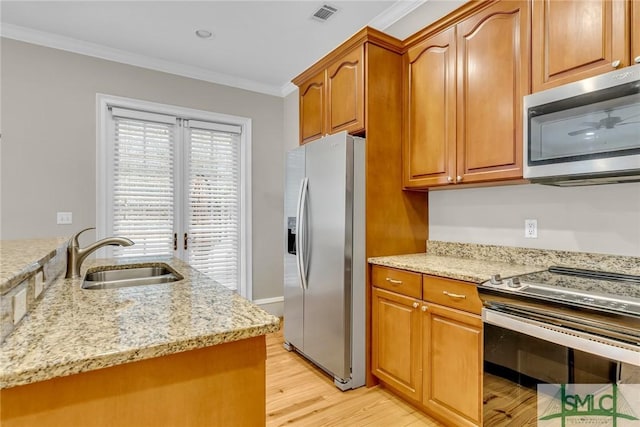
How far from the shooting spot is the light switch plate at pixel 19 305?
0.88 m

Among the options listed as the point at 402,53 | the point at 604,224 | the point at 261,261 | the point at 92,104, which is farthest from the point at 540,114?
the point at 92,104

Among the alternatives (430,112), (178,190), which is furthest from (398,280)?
(178,190)

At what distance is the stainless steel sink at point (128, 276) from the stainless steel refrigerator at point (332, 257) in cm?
107

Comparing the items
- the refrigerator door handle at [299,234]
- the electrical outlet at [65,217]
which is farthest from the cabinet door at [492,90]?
the electrical outlet at [65,217]

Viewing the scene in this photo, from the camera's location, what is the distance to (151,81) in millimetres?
3480

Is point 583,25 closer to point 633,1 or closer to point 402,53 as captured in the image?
point 633,1

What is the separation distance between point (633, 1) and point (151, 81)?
3687mm

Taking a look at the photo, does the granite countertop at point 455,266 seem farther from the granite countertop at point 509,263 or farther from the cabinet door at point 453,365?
the cabinet door at point 453,365

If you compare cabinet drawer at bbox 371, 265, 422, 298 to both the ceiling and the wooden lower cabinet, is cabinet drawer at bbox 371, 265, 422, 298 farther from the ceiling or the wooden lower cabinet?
the ceiling

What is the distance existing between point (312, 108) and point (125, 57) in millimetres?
1954

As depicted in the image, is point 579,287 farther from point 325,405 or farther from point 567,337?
point 325,405

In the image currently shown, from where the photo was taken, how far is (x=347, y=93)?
8.34 feet

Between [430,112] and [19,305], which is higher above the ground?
[430,112]

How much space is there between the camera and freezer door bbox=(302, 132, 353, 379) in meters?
2.32
